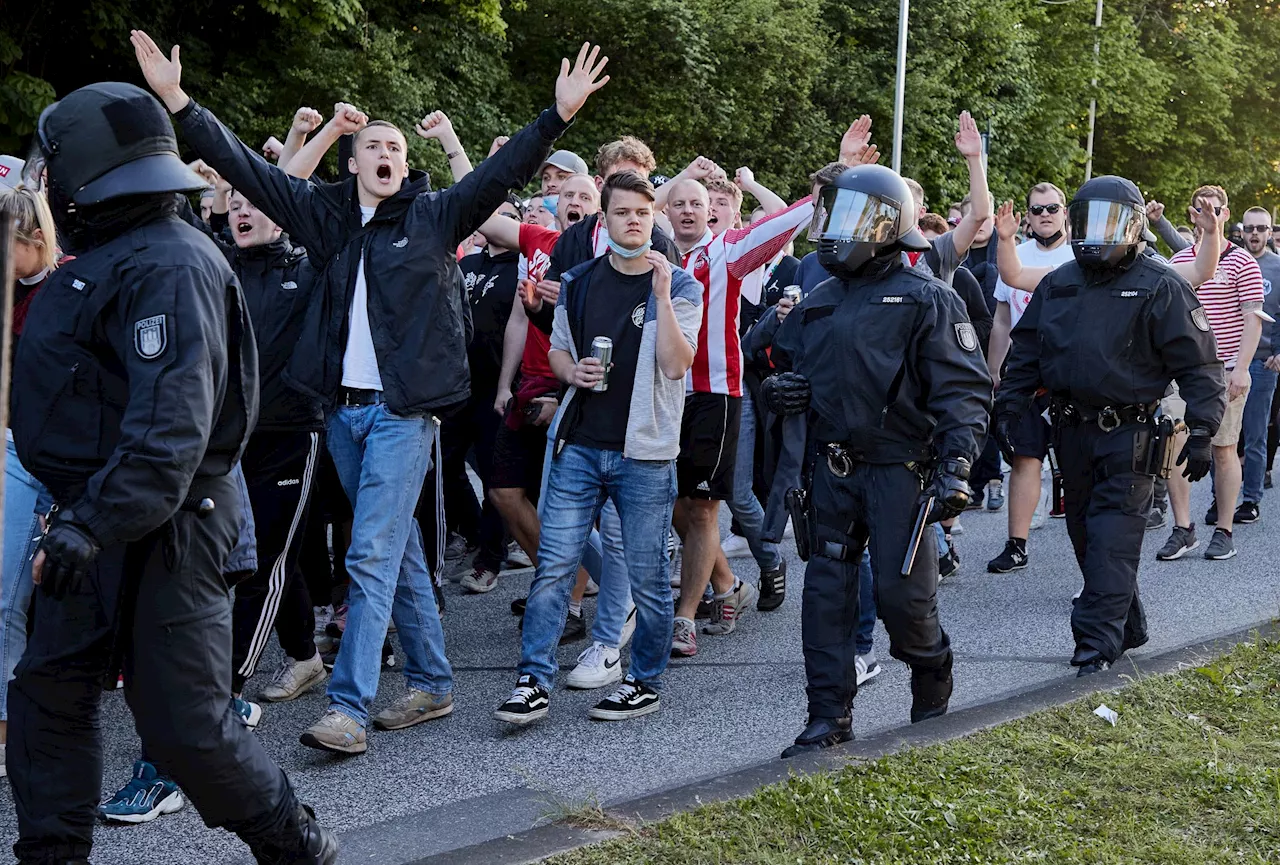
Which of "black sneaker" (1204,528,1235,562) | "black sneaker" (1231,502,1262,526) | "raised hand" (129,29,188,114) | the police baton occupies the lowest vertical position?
"black sneaker" (1231,502,1262,526)

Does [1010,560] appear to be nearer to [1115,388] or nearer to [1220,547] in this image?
[1220,547]

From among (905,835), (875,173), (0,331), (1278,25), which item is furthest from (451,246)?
(1278,25)

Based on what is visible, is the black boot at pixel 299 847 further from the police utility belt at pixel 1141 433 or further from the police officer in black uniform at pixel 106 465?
the police utility belt at pixel 1141 433

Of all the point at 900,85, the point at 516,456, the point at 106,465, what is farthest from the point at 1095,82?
the point at 106,465

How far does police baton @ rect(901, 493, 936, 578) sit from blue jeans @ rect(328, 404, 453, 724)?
1.72m

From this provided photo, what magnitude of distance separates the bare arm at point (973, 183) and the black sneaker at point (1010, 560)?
6.62 ft

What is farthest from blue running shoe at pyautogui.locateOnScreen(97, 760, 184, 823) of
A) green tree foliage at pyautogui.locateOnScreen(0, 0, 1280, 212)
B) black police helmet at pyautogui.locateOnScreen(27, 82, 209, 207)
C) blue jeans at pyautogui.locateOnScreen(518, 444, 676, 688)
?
green tree foliage at pyautogui.locateOnScreen(0, 0, 1280, 212)

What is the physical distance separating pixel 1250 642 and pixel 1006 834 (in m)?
2.65

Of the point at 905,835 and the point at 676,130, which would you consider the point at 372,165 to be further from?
the point at 676,130

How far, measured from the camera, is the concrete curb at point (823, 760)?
3850 mm

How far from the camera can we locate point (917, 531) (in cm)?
503

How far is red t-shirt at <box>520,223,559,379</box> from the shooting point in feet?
22.6

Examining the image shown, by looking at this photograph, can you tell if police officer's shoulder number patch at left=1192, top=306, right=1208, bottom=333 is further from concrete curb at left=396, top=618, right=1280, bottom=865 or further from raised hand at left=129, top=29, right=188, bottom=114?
raised hand at left=129, top=29, right=188, bottom=114

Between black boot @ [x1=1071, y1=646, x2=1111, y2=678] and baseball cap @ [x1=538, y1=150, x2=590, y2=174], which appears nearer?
black boot @ [x1=1071, y1=646, x2=1111, y2=678]
